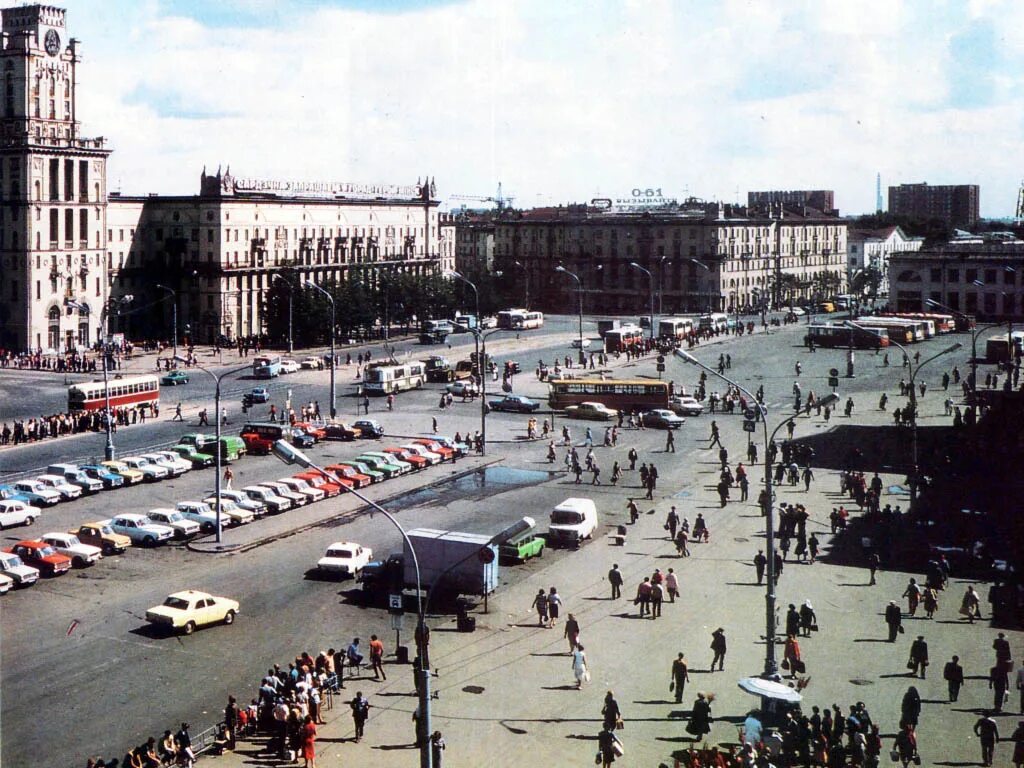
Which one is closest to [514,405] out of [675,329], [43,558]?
[43,558]

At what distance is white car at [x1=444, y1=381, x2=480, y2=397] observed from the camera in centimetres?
8169

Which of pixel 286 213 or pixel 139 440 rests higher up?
pixel 286 213

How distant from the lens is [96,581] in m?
38.9

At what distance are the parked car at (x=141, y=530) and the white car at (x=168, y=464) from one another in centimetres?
1122

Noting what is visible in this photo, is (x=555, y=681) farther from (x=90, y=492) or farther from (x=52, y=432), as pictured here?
(x=52, y=432)

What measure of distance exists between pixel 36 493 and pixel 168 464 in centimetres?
767

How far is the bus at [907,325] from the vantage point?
11312cm

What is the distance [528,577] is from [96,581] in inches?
556

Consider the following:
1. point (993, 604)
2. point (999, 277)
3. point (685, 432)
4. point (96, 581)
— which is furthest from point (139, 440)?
point (999, 277)

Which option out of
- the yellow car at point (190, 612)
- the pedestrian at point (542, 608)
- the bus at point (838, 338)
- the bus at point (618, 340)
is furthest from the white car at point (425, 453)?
the bus at point (838, 338)

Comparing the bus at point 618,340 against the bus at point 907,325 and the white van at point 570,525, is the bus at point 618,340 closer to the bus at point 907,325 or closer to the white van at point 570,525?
the bus at point 907,325

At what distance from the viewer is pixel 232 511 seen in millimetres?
46812

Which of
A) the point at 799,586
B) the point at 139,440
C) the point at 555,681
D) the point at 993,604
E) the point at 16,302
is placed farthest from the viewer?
the point at 16,302

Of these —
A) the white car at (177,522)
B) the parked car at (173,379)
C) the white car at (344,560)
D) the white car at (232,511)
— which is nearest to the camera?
the white car at (344,560)
